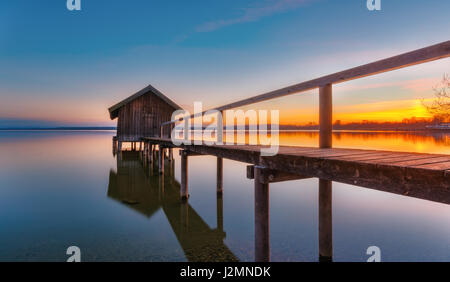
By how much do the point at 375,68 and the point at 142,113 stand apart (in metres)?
20.7

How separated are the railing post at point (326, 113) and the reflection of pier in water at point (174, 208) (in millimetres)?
2857

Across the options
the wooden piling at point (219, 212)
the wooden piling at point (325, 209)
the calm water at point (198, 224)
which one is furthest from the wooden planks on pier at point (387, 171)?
the wooden piling at point (219, 212)

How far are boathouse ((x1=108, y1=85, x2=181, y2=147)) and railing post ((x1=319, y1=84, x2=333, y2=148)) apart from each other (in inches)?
722

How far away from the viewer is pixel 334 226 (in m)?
6.55

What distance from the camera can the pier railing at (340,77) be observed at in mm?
2207

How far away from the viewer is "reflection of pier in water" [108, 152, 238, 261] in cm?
498

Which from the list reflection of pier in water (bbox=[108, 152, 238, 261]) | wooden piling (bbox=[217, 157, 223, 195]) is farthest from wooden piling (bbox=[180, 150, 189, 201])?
wooden piling (bbox=[217, 157, 223, 195])

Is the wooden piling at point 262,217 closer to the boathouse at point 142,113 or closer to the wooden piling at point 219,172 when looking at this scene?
the wooden piling at point 219,172

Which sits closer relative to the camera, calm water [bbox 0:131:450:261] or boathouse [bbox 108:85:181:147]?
calm water [bbox 0:131:450:261]

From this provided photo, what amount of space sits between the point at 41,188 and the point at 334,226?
12737 mm

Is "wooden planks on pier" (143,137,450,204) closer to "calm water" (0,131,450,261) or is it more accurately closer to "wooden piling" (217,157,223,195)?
"calm water" (0,131,450,261)

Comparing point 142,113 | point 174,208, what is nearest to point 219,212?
point 174,208
